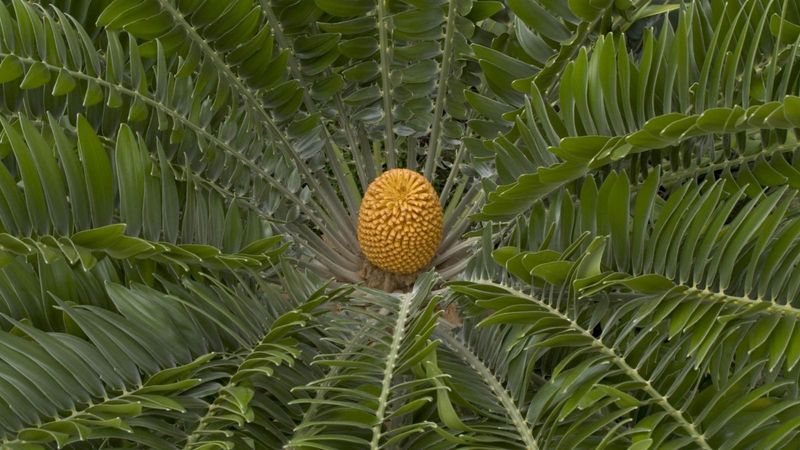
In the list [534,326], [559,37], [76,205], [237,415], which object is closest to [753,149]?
[559,37]

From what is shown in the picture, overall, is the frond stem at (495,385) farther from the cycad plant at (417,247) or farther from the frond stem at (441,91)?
the frond stem at (441,91)

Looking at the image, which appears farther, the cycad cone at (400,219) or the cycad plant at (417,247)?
the cycad cone at (400,219)

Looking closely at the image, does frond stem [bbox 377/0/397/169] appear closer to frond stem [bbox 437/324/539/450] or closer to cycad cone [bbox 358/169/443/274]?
cycad cone [bbox 358/169/443/274]

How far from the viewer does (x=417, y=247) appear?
1241mm

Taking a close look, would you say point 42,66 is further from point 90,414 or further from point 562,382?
point 562,382

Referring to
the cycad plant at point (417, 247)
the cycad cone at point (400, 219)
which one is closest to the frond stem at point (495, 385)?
the cycad plant at point (417, 247)

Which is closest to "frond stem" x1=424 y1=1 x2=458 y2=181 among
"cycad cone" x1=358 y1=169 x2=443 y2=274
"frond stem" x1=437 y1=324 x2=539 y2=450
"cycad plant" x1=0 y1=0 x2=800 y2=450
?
"cycad plant" x1=0 y1=0 x2=800 y2=450

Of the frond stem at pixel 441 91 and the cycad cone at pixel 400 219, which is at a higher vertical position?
the frond stem at pixel 441 91

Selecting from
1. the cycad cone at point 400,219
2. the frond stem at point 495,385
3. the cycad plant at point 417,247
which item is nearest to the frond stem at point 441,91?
the cycad plant at point 417,247

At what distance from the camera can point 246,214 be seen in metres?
1.18

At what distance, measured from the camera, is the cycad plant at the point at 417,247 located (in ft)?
2.38

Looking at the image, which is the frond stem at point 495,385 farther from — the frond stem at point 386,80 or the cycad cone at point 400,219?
the frond stem at point 386,80

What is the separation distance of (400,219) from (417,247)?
0.26 feet

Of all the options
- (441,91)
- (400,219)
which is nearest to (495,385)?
(400,219)
